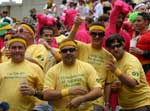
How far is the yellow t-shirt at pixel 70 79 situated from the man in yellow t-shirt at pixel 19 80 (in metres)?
0.30

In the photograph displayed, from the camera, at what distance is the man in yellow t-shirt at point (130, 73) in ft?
24.3

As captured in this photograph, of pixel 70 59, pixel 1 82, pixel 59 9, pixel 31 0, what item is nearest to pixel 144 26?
pixel 70 59

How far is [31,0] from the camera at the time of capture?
84.0 ft

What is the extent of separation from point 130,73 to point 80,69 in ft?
2.61

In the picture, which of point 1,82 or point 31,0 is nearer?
point 1,82

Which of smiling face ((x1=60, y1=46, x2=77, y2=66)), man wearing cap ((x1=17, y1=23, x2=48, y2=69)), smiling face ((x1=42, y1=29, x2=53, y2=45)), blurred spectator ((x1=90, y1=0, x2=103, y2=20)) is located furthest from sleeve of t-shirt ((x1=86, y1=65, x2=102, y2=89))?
blurred spectator ((x1=90, y1=0, x2=103, y2=20))

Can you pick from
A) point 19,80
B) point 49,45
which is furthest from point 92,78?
point 49,45

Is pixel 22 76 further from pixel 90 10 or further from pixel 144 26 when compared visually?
pixel 90 10

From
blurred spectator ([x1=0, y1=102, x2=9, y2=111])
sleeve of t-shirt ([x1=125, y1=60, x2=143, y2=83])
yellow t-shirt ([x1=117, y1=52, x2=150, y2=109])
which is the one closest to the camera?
Answer: blurred spectator ([x1=0, y1=102, x2=9, y2=111])

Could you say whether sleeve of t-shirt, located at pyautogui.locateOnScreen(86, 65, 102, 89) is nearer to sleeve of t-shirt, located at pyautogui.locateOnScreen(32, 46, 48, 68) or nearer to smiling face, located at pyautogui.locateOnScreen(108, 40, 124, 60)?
smiling face, located at pyautogui.locateOnScreen(108, 40, 124, 60)

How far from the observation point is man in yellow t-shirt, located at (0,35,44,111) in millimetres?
7098

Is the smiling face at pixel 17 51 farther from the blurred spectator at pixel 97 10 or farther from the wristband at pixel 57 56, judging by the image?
the blurred spectator at pixel 97 10

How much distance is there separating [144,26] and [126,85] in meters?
1.44

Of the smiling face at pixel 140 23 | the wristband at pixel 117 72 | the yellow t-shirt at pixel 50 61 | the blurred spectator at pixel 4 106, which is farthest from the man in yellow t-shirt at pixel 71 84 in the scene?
the smiling face at pixel 140 23
